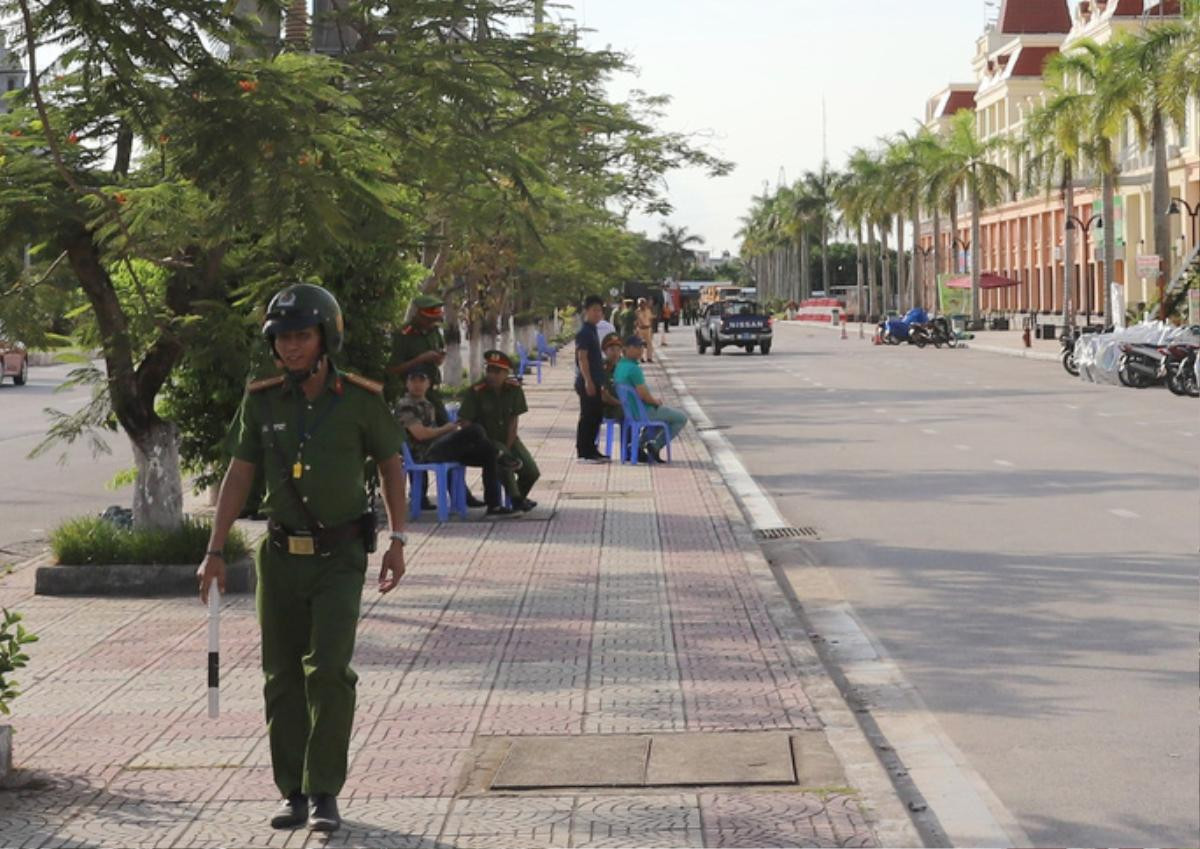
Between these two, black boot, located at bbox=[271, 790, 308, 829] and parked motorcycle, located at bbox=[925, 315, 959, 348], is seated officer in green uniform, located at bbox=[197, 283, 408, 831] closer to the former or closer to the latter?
black boot, located at bbox=[271, 790, 308, 829]

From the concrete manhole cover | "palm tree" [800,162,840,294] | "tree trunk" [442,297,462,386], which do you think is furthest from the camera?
"palm tree" [800,162,840,294]

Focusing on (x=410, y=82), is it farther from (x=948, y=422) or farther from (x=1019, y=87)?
(x=1019, y=87)

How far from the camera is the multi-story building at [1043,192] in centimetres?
8594

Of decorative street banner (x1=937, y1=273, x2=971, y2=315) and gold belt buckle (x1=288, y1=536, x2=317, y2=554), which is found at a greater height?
gold belt buckle (x1=288, y1=536, x2=317, y2=554)

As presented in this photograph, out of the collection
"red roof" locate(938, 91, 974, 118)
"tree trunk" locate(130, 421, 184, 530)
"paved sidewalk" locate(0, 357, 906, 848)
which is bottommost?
"paved sidewalk" locate(0, 357, 906, 848)

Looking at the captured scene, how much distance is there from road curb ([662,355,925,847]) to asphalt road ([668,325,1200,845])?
1.34 ft

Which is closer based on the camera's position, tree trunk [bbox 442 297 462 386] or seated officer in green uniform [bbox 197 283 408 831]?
seated officer in green uniform [bbox 197 283 408 831]

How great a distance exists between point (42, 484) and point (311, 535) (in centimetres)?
1656

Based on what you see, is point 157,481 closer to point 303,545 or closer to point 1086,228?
point 303,545

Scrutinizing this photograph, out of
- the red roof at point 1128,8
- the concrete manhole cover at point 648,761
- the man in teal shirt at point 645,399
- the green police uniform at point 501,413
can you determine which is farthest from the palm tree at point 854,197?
the concrete manhole cover at point 648,761

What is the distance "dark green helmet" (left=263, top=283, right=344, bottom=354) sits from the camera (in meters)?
6.69

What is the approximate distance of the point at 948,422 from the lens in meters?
29.4

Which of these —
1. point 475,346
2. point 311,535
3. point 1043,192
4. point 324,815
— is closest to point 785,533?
point 311,535

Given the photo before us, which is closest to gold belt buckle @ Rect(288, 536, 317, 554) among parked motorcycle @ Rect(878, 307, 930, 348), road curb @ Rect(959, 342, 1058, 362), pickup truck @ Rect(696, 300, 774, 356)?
road curb @ Rect(959, 342, 1058, 362)
